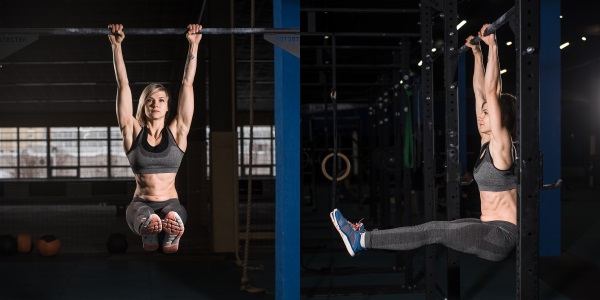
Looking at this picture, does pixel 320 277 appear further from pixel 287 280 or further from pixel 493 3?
pixel 493 3

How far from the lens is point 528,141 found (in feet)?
8.61

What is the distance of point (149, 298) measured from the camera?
5676 millimetres

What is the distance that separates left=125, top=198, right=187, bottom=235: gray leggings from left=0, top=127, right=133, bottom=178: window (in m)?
16.2

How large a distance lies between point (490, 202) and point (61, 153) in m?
18.1

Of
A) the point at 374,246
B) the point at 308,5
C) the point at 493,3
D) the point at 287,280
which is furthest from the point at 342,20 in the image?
the point at 374,246

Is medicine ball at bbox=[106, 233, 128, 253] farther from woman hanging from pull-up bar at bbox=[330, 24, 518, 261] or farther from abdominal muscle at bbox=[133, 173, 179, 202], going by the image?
woman hanging from pull-up bar at bbox=[330, 24, 518, 261]

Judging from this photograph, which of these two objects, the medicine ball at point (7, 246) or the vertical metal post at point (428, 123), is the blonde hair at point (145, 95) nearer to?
the vertical metal post at point (428, 123)

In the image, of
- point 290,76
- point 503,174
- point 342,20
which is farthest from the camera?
point 342,20

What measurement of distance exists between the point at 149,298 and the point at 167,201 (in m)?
2.99

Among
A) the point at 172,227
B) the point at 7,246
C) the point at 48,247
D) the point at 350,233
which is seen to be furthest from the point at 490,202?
the point at 7,246

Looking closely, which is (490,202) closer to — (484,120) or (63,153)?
(484,120)

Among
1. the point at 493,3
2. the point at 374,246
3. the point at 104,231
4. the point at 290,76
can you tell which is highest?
the point at 493,3

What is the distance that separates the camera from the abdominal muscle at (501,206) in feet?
9.60

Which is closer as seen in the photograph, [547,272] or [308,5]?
[547,272]
